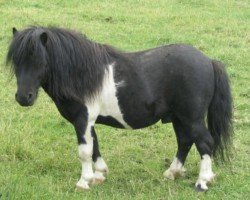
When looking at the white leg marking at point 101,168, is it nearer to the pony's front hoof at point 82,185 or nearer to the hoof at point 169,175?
the pony's front hoof at point 82,185

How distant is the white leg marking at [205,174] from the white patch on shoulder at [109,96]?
1049 mm

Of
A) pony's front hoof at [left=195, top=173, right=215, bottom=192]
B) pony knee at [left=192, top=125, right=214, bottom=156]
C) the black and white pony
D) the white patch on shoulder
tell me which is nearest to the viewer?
the black and white pony

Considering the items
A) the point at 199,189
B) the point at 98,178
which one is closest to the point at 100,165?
the point at 98,178

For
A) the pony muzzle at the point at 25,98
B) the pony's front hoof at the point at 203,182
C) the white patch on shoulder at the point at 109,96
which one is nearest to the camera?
the pony muzzle at the point at 25,98

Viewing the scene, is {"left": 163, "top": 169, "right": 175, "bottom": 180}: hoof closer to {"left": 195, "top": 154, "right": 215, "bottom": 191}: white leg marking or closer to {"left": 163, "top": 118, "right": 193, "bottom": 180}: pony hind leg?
{"left": 163, "top": 118, "right": 193, "bottom": 180}: pony hind leg

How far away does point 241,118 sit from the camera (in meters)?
7.29

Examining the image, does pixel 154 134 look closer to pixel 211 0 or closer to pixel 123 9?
pixel 123 9

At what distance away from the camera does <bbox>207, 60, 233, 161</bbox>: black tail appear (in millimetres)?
5125

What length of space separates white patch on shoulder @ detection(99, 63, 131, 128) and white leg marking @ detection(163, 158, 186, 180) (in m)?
0.97

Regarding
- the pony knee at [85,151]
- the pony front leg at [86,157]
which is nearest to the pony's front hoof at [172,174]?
the pony front leg at [86,157]

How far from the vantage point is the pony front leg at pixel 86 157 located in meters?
4.96

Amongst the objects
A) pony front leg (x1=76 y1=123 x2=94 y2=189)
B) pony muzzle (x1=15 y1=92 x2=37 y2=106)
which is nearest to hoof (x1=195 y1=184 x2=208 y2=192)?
pony front leg (x1=76 y1=123 x2=94 y2=189)

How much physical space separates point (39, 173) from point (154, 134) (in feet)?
6.47

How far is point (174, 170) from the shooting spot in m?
5.46
